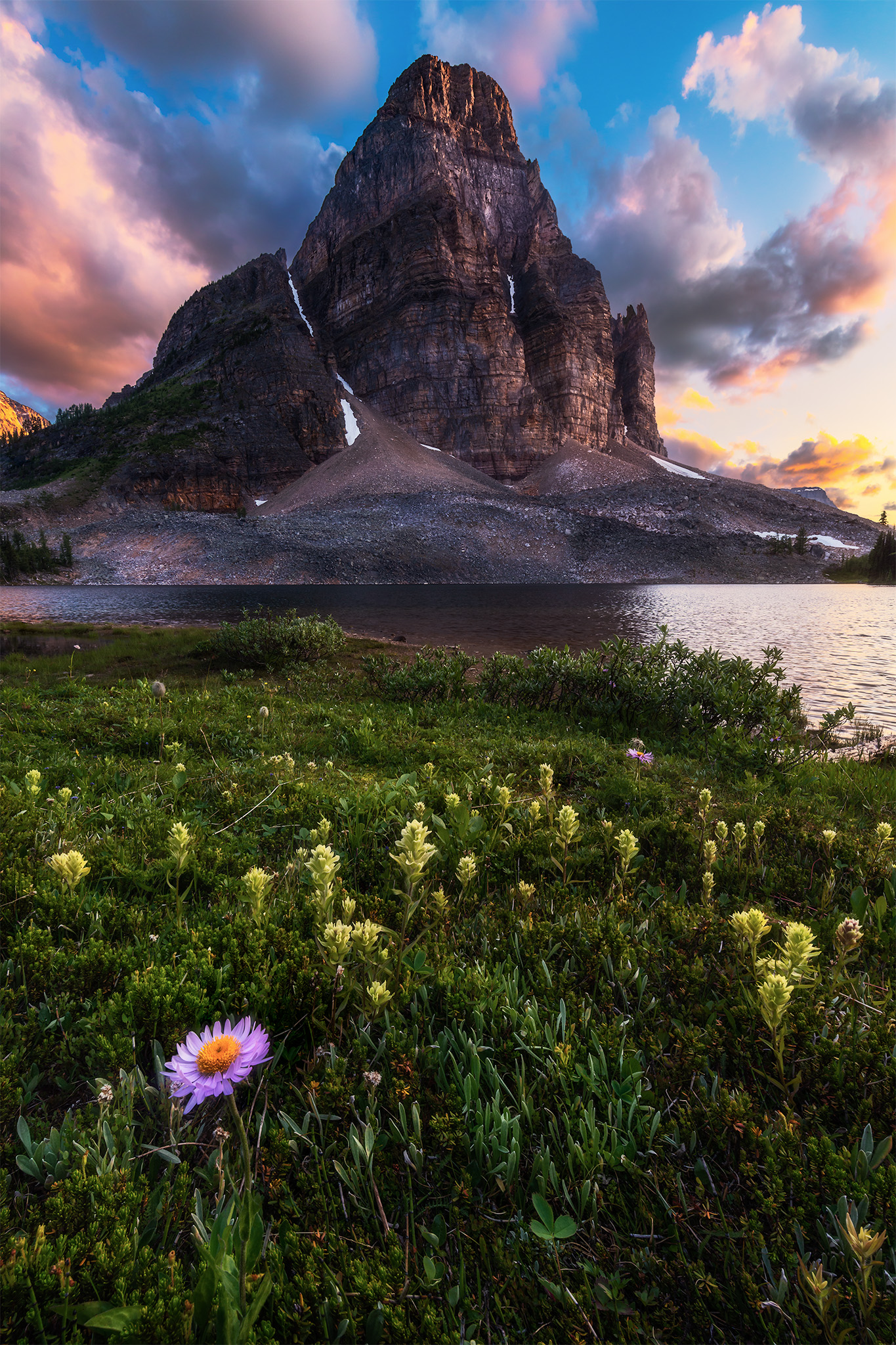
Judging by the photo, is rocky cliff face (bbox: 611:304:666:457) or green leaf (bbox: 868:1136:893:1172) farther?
rocky cliff face (bbox: 611:304:666:457)

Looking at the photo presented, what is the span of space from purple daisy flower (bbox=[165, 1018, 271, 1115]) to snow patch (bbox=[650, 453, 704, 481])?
553ft

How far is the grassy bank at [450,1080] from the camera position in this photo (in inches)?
50.2

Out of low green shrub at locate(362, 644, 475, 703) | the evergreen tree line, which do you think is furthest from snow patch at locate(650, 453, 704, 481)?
low green shrub at locate(362, 644, 475, 703)

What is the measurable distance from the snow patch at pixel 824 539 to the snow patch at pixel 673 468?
51.2 m

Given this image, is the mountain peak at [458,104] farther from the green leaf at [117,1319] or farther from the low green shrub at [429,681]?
the green leaf at [117,1319]

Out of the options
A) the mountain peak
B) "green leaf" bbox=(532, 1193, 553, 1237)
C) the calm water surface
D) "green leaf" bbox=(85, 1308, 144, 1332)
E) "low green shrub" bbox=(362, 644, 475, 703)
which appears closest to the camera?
"green leaf" bbox=(85, 1308, 144, 1332)

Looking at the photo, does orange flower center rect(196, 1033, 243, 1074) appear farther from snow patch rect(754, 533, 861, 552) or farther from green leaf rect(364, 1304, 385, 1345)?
snow patch rect(754, 533, 861, 552)

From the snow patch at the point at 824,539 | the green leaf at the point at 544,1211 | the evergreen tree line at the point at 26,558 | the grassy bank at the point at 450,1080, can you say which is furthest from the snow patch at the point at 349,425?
the green leaf at the point at 544,1211

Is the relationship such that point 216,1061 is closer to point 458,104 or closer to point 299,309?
point 299,309

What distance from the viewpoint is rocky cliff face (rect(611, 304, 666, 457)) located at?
560 feet

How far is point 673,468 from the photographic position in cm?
15900

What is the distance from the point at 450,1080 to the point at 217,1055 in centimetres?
82

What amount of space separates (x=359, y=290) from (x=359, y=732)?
17666cm

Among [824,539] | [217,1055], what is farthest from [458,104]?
[217,1055]
